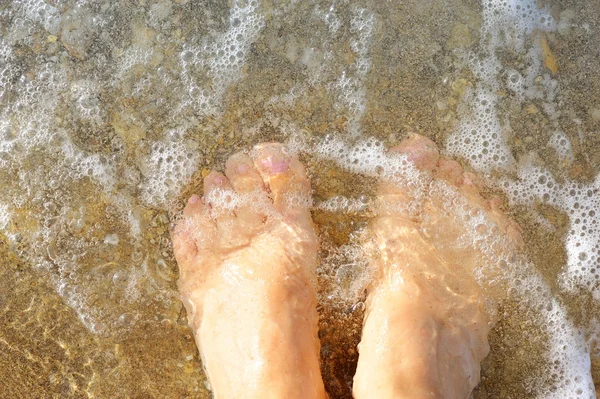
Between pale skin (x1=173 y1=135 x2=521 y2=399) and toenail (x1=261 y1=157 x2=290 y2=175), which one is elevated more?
toenail (x1=261 y1=157 x2=290 y2=175)

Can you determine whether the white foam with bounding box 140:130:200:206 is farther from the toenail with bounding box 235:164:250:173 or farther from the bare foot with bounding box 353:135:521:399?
the bare foot with bounding box 353:135:521:399

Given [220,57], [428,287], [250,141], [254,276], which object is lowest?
[428,287]

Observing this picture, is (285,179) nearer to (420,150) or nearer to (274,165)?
(274,165)

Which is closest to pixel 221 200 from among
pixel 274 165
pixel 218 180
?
pixel 218 180

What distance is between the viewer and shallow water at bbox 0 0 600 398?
1.62m

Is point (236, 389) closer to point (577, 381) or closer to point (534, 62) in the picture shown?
point (577, 381)

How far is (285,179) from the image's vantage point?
5.27ft

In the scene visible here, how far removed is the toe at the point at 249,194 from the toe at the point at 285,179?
2 cm

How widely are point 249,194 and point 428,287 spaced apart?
22.9 inches

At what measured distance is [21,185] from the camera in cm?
167

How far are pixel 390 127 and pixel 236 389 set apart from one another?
88cm

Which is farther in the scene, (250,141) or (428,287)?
(250,141)

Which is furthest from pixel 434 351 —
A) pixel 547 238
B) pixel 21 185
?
pixel 21 185

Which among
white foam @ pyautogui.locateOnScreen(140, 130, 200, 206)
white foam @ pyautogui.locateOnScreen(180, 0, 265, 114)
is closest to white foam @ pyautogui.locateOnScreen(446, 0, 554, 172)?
white foam @ pyautogui.locateOnScreen(180, 0, 265, 114)
